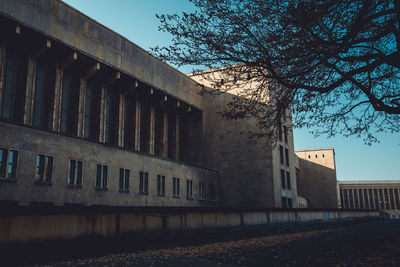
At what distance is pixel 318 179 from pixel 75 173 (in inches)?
2356

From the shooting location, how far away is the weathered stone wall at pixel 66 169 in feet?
62.5

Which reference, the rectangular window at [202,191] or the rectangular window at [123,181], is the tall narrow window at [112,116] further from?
the rectangular window at [202,191]

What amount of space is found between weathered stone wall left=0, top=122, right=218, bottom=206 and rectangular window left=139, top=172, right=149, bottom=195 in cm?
27

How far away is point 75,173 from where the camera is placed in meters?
22.4

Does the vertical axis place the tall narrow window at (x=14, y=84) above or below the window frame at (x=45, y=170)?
above

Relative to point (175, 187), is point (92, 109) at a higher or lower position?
higher

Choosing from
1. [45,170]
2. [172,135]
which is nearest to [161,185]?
[172,135]

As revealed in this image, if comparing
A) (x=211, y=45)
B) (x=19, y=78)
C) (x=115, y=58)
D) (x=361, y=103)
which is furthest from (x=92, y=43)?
(x=361, y=103)

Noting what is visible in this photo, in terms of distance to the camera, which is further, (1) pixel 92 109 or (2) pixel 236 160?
(2) pixel 236 160

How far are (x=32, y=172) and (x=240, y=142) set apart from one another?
968 inches

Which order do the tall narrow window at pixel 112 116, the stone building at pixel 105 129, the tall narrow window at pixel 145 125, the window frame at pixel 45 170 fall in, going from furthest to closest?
the tall narrow window at pixel 145 125
the tall narrow window at pixel 112 116
the stone building at pixel 105 129
the window frame at pixel 45 170

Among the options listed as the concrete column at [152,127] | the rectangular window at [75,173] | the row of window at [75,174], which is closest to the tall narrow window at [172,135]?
the concrete column at [152,127]

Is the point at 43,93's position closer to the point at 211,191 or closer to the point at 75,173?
the point at 75,173

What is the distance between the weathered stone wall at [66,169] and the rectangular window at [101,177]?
325 millimetres
